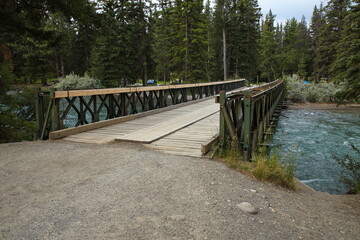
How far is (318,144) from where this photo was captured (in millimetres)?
10055

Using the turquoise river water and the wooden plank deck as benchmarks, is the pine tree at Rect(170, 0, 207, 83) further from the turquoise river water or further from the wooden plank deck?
the wooden plank deck

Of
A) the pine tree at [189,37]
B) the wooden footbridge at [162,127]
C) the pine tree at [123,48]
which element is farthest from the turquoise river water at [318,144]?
the pine tree at [123,48]

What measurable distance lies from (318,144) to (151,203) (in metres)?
8.69

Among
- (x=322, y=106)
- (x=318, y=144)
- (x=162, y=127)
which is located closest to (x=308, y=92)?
(x=322, y=106)

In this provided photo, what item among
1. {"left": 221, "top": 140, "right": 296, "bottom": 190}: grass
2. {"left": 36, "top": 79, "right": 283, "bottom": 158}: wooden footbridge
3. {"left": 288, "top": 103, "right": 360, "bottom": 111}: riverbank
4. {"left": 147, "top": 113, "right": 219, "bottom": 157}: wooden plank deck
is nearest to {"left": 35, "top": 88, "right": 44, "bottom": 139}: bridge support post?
{"left": 36, "top": 79, "right": 283, "bottom": 158}: wooden footbridge

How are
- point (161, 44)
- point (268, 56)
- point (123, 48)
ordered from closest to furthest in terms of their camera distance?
point (123, 48) → point (161, 44) → point (268, 56)

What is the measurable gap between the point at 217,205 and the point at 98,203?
4.41 feet

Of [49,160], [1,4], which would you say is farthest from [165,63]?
[49,160]

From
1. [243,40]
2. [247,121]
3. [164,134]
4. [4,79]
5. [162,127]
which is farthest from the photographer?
[243,40]

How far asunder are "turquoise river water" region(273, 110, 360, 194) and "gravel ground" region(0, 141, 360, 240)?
1.46 meters

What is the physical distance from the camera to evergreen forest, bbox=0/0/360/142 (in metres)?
9.28

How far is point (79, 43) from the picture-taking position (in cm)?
4359

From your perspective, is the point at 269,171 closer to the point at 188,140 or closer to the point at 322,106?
the point at 188,140

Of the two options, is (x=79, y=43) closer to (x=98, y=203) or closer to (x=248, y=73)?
(x=248, y=73)
